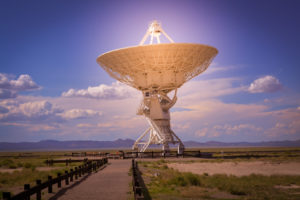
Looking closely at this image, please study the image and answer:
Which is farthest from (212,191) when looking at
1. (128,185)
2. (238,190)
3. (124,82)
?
(124,82)

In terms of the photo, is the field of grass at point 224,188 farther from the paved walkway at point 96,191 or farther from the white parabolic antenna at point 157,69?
the white parabolic antenna at point 157,69

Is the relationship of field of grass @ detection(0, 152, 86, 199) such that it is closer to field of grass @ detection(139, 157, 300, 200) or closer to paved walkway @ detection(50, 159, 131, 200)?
paved walkway @ detection(50, 159, 131, 200)

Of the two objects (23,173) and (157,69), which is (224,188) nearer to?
(23,173)

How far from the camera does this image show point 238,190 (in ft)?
46.8

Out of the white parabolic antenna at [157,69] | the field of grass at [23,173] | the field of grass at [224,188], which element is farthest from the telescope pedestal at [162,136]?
the field of grass at [224,188]

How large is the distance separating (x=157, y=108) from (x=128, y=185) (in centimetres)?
3151

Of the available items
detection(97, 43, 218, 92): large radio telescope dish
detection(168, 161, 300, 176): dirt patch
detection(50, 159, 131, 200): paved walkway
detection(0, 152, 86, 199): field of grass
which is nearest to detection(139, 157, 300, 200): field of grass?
detection(50, 159, 131, 200): paved walkway

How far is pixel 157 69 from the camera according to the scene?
44.2 meters

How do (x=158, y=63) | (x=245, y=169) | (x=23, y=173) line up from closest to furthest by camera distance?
(x=23, y=173), (x=245, y=169), (x=158, y=63)

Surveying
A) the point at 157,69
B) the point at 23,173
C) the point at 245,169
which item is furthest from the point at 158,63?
the point at 23,173

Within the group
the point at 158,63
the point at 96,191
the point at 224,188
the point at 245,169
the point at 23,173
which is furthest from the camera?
the point at 158,63

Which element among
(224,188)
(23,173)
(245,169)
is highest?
(23,173)

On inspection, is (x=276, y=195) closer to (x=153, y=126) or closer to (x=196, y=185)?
(x=196, y=185)

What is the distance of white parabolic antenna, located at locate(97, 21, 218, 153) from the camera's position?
135 ft
